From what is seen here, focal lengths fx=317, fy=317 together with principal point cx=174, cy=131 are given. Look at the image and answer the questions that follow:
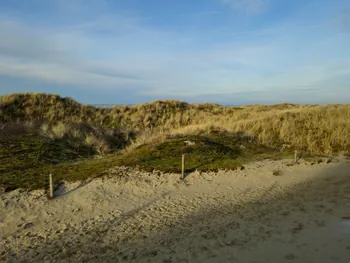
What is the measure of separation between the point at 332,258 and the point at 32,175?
935cm

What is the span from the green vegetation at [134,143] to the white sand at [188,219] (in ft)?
3.97

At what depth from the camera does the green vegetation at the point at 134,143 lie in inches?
464

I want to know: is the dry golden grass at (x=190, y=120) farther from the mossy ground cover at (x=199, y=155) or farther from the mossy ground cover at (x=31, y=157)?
the mossy ground cover at (x=31, y=157)

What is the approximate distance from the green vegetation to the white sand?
1.21 m

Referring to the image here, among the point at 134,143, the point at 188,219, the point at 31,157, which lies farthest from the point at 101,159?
the point at 188,219

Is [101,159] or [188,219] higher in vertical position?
[101,159]

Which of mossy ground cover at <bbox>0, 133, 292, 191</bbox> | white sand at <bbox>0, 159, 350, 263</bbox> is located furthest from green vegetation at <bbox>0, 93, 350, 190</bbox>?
white sand at <bbox>0, 159, 350, 263</bbox>

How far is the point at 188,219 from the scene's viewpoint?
786cm

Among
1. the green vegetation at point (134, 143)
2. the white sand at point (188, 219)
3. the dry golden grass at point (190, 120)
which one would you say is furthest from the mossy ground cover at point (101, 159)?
the dry golden grass at point (190, 120)

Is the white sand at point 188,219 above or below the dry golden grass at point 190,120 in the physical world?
below

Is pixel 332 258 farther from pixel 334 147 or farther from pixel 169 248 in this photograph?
pixel 334 147

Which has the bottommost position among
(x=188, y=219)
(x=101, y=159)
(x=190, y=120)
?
(x=188, y=219)

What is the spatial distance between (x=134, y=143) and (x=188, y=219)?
9.68 meters

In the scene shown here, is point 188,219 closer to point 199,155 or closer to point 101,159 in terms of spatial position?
point 199,155
